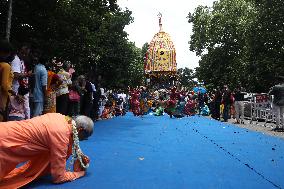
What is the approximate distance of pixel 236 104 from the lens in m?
15.8

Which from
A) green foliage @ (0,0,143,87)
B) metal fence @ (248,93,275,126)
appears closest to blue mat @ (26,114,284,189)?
metal fence @ (248,93,275,126)

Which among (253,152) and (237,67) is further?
(237,67)

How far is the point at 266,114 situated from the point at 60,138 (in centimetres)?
1228

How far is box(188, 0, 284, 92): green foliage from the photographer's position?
25500 mm

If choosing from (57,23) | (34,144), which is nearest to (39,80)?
(34,144)

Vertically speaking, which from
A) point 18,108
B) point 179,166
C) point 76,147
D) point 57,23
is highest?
point 57,23

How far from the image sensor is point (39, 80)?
7074mm

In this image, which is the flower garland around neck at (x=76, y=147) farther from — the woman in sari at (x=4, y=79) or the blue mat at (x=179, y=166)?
the woman in sari at (x=4, y=79)

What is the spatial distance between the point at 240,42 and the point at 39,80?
109ft

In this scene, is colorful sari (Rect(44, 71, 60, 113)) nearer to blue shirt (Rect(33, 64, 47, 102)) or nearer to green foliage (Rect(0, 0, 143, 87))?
blue shirt (Rect(33, 64, 47, 102))

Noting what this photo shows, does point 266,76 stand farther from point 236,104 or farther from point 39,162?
point 39,162

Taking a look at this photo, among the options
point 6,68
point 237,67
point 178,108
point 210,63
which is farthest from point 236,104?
point 210,63

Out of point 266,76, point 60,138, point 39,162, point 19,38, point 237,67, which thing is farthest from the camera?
point 237,67

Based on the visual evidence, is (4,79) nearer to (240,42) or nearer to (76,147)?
(76,147)
